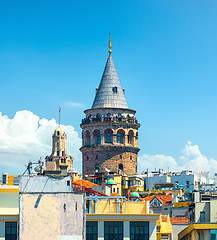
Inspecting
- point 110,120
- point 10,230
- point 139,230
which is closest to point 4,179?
point 10,230

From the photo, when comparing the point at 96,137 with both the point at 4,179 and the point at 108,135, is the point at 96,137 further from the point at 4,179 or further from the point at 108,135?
the point at 4,179

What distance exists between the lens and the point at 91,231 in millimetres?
55812

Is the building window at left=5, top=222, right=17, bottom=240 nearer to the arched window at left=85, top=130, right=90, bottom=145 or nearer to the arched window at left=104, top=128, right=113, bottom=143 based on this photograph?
the arched window at left=104, top=128, right=113, bottom=143

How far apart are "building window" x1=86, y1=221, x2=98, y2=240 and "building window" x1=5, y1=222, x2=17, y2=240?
188 inches

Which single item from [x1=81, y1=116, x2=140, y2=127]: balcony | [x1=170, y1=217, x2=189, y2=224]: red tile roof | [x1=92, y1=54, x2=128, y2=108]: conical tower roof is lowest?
[x1=170, y1=217, x2=189, y2=224]: red tile roof

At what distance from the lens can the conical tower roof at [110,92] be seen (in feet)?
448

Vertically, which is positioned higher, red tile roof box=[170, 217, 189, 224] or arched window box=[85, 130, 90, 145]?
arched window box=[85, 130, 90, 145]

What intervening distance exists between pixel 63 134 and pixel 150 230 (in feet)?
394

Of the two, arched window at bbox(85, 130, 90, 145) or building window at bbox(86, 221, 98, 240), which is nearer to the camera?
building window at bbox(86, 221, 98, 240)

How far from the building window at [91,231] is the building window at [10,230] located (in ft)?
15.6

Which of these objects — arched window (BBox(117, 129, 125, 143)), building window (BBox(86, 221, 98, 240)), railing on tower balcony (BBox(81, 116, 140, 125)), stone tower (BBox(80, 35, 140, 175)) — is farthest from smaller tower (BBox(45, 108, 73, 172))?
building window (BBox(86, 221, 98, 240))

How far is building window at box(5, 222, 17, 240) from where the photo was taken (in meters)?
55.4

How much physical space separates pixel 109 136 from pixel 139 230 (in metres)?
79.3

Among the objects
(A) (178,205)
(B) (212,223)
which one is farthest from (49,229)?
(A) (178,205)
